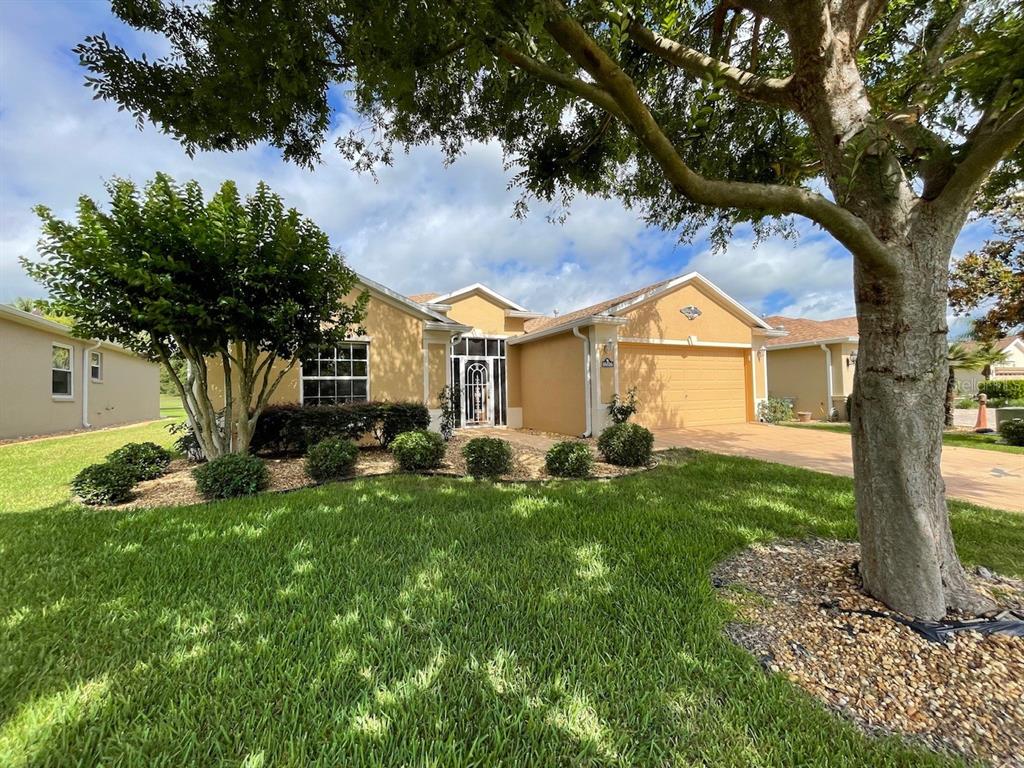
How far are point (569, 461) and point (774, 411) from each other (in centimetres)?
1129

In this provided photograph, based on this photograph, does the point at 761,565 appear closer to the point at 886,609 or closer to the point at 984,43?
the point at 886,609

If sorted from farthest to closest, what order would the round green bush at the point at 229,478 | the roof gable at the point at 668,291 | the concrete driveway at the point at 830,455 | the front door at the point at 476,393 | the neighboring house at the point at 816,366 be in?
the neighboring house at the point at 816,366
the front door at the point at 476,393
the roof gable at the point at 668,291
the concrete driveway at the point at 830,455
the round green bush at the point at 229,478

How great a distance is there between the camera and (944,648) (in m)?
2.38

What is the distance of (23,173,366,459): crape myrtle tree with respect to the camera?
18.1 feet

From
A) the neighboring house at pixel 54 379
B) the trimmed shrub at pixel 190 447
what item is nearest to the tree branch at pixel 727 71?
the trimmed shrub at pixel 190 447

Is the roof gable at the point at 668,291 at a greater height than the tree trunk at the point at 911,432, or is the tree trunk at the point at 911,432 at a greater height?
the roof gable at the point at 668,291

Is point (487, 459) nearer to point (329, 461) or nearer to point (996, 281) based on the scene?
point (329, 461)

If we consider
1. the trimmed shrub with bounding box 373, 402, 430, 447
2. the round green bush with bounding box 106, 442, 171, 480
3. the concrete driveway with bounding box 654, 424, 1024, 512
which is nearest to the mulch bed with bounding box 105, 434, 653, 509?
the round green bush with bounding box 106, 442, 171, 480

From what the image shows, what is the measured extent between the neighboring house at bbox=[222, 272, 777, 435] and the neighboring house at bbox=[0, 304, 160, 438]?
8.23 metres

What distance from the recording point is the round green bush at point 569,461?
664 centimetres

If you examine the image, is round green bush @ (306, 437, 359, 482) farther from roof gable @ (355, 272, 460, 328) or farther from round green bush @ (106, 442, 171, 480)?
roof gable @ (355, 272, 460, 328)

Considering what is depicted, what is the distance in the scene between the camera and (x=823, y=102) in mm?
2979

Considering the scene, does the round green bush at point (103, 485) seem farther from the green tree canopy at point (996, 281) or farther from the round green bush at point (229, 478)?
the green tree canopy at point (996, 281)

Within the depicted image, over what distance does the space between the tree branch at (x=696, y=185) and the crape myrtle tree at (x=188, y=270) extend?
187 inches
